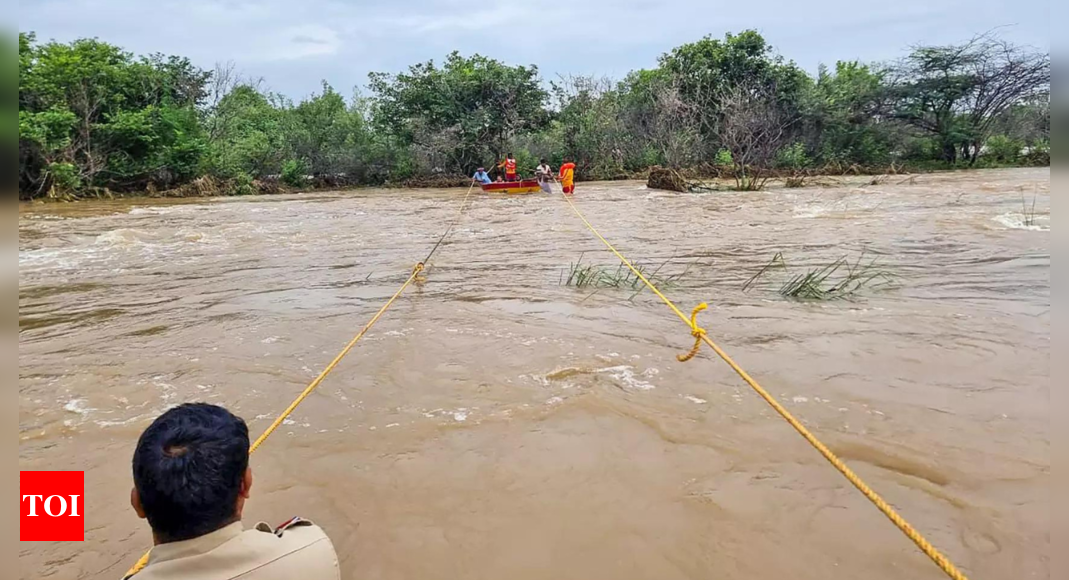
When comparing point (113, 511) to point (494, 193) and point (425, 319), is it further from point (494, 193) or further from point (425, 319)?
point (494, 193)

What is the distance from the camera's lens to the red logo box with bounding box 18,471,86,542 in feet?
8.28

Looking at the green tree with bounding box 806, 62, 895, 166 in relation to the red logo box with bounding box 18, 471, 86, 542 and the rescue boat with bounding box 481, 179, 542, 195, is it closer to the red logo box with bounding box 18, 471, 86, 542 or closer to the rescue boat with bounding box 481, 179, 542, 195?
the rescue boat with bounding box 481, 179, 542, 195

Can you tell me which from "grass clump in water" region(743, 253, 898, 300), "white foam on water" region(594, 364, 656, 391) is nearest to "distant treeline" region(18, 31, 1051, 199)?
"grass clump in water" region(743, 253, 898, 300)

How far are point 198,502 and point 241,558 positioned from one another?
16 centimetres

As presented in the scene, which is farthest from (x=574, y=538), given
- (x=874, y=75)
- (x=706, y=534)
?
(x=874, y=75)

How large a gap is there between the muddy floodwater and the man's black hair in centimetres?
83

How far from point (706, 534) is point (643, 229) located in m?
9.28

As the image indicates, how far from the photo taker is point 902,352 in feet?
14.4

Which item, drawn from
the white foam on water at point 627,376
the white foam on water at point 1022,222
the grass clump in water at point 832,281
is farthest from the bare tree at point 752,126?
the white foam on water at point 627,376

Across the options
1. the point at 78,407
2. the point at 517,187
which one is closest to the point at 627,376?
the point at 78,407

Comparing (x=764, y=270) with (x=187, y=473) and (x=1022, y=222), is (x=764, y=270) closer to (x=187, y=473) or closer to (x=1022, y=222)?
(x=1022, y=222)

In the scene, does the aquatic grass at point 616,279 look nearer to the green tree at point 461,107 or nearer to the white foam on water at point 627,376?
the white foam on water at point 627,376

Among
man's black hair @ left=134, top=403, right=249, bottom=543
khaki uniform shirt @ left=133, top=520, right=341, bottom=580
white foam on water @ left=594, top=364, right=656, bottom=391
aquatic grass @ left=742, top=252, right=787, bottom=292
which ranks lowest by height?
white foam on water @ left=594, top=364, right=656, bottom=391

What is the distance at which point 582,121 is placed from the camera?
1056 inches
